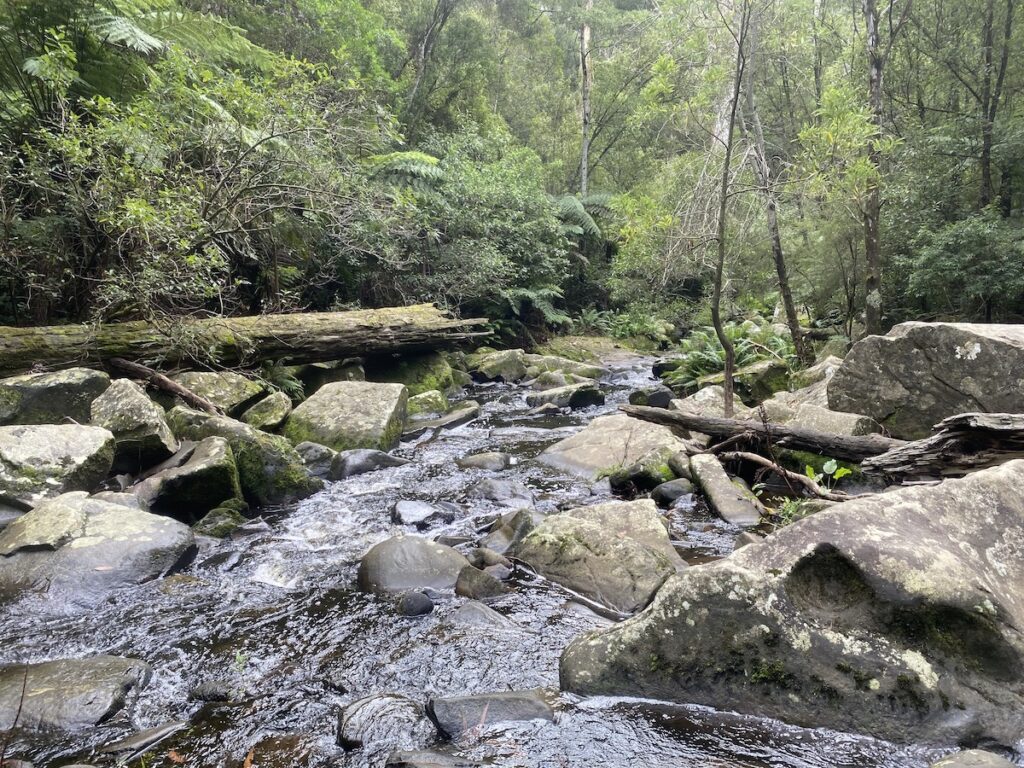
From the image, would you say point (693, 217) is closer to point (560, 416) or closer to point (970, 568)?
point (560, 416)

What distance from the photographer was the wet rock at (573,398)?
10.5m

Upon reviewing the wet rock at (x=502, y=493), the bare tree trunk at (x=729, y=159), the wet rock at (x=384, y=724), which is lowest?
the wet rock at (x=502, y=493)

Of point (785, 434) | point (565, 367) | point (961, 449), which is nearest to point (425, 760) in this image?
point (961, 449)

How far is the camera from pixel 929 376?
570 centimetres

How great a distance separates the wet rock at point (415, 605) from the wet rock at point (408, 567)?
0.76 ft

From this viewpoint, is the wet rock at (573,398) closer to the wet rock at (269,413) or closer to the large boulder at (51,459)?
the wet rock at (269,413)

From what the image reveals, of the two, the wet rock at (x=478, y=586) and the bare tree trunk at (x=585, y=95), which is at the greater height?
the bare tree trunk at (x=585, y=95)

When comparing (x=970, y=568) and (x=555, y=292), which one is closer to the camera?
(x=970, y=568)

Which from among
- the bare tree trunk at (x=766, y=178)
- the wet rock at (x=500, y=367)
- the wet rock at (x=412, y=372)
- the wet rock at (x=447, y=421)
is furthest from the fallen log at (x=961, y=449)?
the wet rock at (x=500, y=367)

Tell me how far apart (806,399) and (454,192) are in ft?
29.9

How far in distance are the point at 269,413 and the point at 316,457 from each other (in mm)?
1227

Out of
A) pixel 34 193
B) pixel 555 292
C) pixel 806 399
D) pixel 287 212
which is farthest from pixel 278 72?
pixel 555 292

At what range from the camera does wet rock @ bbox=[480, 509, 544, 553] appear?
4.58m

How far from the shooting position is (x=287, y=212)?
31.7 feet
